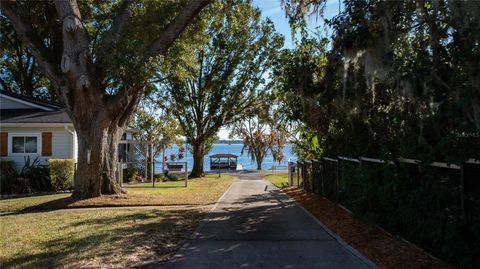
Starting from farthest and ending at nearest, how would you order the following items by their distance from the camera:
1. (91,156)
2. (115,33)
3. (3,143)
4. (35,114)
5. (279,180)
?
1. (279,180)
2. (35,114)
3. (3,143)
4. (115,33)
5. (91,156)

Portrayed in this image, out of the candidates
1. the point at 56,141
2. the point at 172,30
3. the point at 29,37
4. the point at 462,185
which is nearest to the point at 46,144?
the point at 56,141

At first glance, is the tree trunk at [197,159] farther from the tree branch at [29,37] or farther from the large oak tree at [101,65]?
Answer: the tree branch at [29,37]

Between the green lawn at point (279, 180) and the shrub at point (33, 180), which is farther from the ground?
the shrub at point (33, 180)

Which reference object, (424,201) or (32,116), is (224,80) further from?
(424,201)

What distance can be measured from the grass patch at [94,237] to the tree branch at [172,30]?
5.42 meters

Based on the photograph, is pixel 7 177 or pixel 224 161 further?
pixel 224 161

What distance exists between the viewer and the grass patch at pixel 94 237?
24.5 ft

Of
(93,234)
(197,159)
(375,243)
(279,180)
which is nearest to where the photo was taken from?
(375,243)

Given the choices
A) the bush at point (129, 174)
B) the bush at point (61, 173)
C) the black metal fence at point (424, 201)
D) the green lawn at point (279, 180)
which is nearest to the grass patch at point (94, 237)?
the black metal fence at point (424, 201)

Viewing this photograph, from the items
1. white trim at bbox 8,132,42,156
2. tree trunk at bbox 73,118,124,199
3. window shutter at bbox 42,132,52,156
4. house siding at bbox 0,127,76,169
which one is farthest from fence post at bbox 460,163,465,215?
white trim at bbox 8,132,42,156

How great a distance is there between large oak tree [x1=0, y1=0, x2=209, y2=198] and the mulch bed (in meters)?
7.16

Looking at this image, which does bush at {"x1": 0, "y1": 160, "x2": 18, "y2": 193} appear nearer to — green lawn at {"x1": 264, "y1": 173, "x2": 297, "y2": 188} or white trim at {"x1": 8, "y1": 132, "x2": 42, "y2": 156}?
white trim at {"x1": 8, "y1": 132, "x2": 42, "y2": 156}

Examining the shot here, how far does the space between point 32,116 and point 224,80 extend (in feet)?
43.1

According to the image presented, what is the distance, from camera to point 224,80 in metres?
33.2
